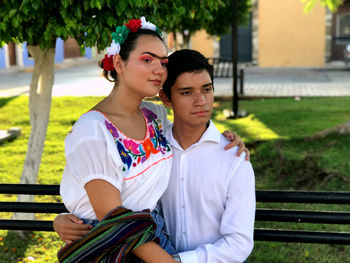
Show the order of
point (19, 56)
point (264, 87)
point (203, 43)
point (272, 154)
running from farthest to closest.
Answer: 1. point (203, 43)
2. point (19, 56)
3. point (264, 87)
4. point (272, 154)

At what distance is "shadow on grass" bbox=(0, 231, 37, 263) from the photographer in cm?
447

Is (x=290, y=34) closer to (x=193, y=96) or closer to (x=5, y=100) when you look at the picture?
(x=5, y=100)

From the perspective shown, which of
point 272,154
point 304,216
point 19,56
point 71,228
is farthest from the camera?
point 19,56

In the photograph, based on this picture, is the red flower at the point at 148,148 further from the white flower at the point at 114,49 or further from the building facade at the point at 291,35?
the building facade at the point at 291,35

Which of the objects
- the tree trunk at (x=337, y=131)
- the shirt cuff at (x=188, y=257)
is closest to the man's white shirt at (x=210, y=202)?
the shirt cuff at (x=188, y=257)

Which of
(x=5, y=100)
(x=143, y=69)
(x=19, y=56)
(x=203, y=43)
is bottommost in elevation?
(x=5, y=100)

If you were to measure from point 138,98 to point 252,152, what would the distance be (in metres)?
5.33

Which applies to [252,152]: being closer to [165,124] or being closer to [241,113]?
[241,113]

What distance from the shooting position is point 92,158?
1747mm

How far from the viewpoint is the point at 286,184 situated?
610 centimetres

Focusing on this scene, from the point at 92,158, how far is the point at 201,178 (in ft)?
1.75

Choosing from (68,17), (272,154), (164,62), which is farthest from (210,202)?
(272,154)

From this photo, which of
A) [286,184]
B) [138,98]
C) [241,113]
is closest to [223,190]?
[138,98]

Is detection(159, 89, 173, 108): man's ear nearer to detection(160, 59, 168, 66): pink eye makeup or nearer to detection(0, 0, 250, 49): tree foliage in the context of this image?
detection(160, 59, 168, 66): pink eye makeup
